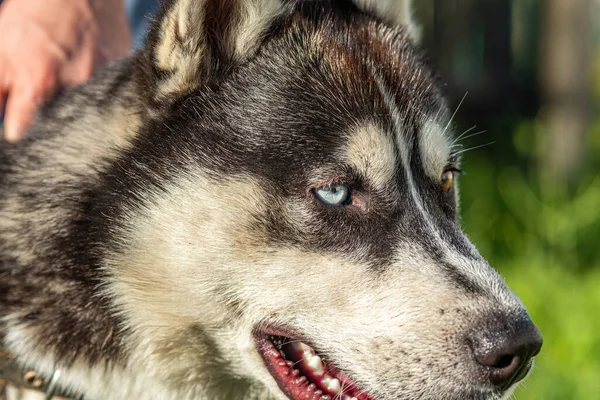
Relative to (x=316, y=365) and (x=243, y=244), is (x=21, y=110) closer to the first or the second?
(x=243, y=244)

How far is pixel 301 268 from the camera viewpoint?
238 cm

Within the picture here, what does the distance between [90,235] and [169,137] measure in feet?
1.25

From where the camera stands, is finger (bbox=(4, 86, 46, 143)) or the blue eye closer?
the blue eye

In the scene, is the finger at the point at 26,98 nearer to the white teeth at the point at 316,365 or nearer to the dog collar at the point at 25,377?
the dog collar at the point at 25,377

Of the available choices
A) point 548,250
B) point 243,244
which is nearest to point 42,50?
point 243,244

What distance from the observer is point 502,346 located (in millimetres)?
2246

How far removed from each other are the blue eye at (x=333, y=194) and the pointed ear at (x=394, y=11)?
2.86 feet

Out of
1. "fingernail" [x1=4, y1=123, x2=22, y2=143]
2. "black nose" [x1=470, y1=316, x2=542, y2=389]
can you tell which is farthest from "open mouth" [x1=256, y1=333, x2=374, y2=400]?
"fingernail" [x1=4, y1=123, x2=22, y2=143]

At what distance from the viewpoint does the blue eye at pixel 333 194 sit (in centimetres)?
246

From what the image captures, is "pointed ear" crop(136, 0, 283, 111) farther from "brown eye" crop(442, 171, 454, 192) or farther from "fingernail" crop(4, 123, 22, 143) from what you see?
"brown eye" crop(442, 171, 454, 192)

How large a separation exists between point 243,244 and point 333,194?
309 mm

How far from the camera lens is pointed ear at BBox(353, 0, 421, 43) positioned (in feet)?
10.1

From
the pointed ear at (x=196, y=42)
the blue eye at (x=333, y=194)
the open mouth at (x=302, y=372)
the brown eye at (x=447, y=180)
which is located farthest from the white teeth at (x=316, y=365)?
the pointed ear at (x=196, y=42)

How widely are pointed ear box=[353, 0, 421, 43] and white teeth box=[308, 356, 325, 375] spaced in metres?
1.32
